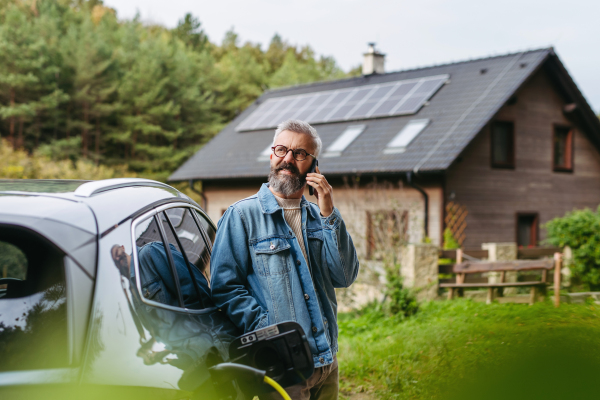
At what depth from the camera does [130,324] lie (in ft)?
5.87

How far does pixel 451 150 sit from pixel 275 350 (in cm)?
1491

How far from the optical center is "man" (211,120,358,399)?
2748mm

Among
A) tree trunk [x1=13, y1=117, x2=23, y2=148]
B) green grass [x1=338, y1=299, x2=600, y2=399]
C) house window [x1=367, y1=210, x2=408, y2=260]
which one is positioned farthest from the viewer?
tree trunk [x1=13, y1=117, x2=23, y2=148]

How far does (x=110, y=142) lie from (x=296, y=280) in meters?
41.6

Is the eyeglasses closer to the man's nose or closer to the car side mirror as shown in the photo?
the man's nose

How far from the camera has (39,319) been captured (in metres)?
1.77

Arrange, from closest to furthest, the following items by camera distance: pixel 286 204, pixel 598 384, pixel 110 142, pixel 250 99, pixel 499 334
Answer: pixel 598 384 < pixel 499 334 < pixel 286 204 < pixel 110 142 < pixel 250 99

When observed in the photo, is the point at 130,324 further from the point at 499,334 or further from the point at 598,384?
the point at 598,384

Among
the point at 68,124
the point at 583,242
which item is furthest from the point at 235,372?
the point at 68,124

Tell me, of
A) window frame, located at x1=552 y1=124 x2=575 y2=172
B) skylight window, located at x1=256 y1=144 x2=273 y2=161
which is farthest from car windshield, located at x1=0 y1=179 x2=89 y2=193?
window frame, located at x1=552 y1=124 x2=575 y2=172

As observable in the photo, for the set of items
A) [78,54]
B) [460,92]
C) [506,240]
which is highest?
[78,54]

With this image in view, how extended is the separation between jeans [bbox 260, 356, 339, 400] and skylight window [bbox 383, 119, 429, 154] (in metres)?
15.1

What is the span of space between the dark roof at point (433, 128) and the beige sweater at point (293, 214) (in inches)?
526

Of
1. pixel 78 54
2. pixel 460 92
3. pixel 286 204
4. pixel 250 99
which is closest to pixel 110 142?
pixel 78 54
